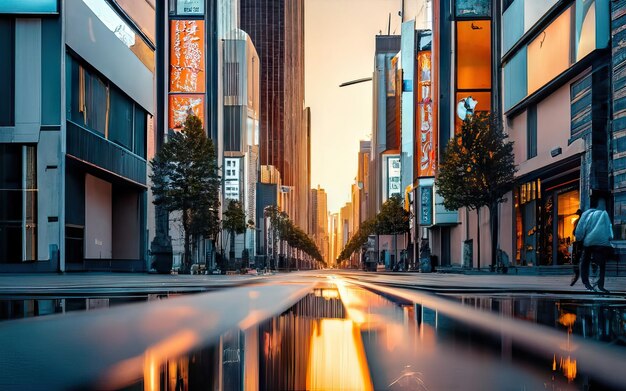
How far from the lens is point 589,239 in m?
10.3

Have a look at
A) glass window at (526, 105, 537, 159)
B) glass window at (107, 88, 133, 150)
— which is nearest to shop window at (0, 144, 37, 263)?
glass window at (107, 88, 133, 150)

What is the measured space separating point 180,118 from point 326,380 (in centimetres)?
5875

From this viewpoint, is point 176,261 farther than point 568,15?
Yes

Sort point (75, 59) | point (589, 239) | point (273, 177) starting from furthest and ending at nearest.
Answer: point (273, 177), point (75, 59), point (589, 239)

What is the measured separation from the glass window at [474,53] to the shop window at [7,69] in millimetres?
31815

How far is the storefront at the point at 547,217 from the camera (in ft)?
108

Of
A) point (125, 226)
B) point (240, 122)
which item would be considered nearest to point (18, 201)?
point (125, 226)

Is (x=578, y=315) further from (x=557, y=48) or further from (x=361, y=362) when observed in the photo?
(x=557, y=48)

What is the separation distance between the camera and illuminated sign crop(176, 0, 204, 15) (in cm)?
5981

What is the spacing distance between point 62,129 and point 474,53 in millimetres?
31430

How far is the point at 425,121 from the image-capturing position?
67625 mm

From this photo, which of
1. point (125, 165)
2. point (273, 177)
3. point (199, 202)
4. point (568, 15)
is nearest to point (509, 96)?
point (568, 15)

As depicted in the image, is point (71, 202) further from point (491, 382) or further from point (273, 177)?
point (273, 177)

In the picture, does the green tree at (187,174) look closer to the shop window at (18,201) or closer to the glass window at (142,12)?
the shop window at (18,201)
